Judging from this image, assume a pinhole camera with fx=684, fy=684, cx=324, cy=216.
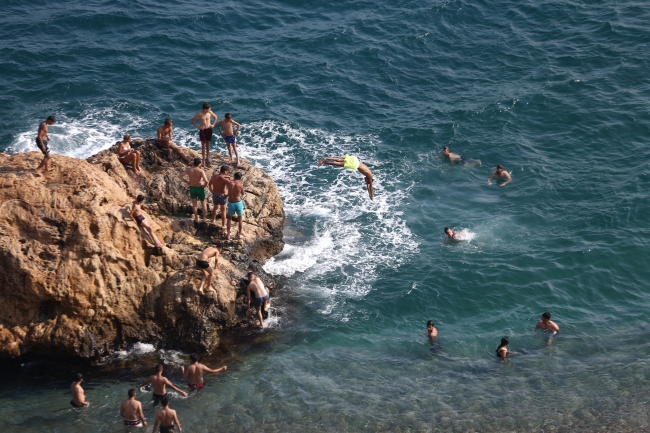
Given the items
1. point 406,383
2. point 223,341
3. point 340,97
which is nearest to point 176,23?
point 340,97

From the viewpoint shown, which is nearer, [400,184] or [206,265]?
[206,265]

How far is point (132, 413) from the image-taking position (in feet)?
52.4

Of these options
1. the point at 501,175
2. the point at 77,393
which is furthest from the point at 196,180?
the point at 501,175

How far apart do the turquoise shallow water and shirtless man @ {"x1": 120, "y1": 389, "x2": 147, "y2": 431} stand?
78 cm

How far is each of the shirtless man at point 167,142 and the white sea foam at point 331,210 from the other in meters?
4.86

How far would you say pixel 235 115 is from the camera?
3372cm

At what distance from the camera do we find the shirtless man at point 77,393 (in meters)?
16.6

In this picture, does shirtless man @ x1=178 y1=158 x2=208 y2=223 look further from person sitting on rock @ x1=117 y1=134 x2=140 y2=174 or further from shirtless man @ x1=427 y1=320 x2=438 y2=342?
shirtless man @ x1=427 y1=320 x2=438 y2=342

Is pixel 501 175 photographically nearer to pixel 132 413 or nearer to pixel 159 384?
pixel 159 384

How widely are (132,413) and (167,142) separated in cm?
1040

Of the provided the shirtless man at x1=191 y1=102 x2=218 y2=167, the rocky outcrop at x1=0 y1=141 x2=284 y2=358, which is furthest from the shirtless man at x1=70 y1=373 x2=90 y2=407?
the shirtless man at x1=191 y1=102 x2=218 y2=167

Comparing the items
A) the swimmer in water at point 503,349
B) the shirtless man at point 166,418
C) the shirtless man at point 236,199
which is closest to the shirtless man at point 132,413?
the shirtless man at point 166,418

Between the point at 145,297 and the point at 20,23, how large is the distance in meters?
29.2

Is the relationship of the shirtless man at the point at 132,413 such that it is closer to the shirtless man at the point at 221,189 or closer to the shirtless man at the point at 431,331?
the shirtless man at the point at 221,189
